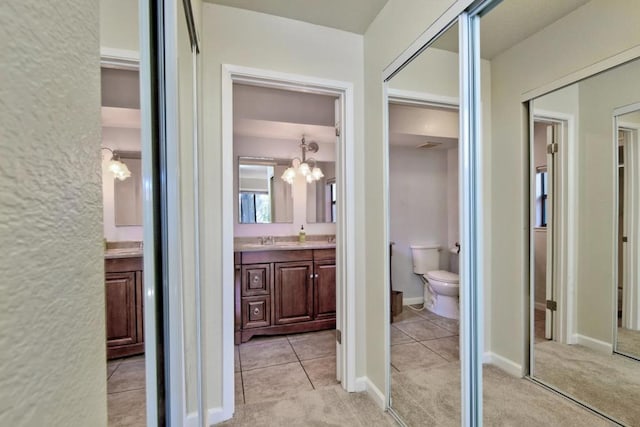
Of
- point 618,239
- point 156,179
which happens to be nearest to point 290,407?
point 156,179

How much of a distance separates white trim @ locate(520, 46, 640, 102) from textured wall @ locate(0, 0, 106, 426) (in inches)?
54.4

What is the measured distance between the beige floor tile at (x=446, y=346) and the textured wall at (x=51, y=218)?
140cm

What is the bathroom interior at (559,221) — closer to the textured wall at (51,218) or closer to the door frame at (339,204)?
the door frame at (339,204)

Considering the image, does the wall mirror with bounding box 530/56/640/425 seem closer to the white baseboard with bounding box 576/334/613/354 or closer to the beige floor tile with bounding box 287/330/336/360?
the white baseboard with bounding box 576/334/613/354

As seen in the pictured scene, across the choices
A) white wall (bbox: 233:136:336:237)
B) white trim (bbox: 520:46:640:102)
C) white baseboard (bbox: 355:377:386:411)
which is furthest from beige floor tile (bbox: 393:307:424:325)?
white wall (bbox: 233:136:336:237)

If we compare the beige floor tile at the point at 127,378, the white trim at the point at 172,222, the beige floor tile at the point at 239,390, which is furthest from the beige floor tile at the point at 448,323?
the beige floor tile at the point at 239,390

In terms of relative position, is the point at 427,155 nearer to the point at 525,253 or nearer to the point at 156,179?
the point at 525,253

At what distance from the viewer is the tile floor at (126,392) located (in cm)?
39

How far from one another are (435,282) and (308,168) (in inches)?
94.1

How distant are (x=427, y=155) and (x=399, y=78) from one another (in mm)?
497

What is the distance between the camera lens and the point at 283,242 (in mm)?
3623

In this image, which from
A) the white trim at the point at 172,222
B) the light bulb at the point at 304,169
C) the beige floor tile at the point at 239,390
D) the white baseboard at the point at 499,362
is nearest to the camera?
the white trim at the point at 172,222

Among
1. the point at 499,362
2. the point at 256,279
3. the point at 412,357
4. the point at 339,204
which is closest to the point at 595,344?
the point at 499,362

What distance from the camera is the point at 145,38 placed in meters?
0.61
